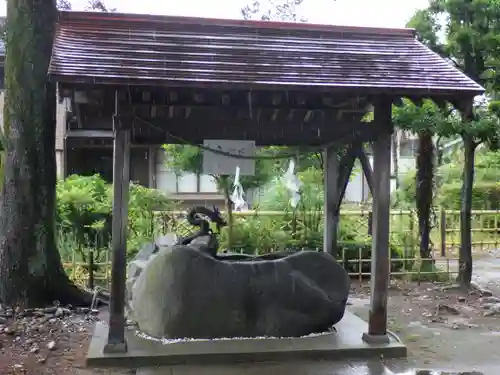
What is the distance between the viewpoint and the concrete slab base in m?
6.32

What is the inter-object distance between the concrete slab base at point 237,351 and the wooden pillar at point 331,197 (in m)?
2.28

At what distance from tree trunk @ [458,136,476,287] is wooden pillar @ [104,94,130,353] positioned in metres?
6.21

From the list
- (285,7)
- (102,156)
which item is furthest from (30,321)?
(285,7)

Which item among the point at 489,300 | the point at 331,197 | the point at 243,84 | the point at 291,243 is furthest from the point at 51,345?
the point at 489,300

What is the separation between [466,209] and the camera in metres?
10.3

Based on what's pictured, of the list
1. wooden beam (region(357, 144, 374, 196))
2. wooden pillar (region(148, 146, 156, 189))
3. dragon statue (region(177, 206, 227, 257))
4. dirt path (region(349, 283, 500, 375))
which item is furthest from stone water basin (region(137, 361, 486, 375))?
wooden pillar (region(148, 146, 156, 189))

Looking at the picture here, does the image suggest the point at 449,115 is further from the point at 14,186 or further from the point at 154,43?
the point at 14,186

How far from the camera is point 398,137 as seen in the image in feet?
97.1

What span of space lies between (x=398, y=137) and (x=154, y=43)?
24354 millimetres

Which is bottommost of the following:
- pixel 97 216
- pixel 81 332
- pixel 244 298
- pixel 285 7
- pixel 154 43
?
pixel 81 332

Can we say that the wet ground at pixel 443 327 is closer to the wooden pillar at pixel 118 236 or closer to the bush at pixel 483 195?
the wooden pillar at pixel 118 236

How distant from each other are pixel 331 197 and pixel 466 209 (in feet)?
9.44

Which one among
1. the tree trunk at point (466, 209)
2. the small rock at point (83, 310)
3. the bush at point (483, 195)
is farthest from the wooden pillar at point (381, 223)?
the bush at point (483, 195)

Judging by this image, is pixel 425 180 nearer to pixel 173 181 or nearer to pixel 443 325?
pixel 443 325
